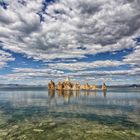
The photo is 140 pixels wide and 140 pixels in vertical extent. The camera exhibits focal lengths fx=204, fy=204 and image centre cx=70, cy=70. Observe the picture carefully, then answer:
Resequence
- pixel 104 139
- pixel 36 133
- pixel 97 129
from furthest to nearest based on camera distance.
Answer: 1. pixel 97 129
2. pixel 36 133
3. pixel 104 139

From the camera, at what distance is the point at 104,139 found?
32.6 m

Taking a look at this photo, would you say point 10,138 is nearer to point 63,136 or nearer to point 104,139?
point 63,136

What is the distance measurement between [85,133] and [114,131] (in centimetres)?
583

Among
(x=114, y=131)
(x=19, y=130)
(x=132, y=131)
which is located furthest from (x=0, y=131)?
(x=132, y=131)

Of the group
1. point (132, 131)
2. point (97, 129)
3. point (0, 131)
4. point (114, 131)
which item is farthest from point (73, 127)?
point (0, 131)

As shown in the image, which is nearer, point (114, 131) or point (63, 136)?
point (63, 136)

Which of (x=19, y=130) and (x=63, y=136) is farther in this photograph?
(x=19, y=130)

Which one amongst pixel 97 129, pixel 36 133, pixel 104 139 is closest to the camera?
pixel 104 139

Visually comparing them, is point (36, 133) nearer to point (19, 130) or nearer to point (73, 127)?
point (19, 130)

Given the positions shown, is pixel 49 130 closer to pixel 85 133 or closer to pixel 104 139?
pixel 85 133

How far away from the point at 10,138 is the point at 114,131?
61.5ft

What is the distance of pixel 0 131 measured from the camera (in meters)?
37.9

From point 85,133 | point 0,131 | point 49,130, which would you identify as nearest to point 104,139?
point 85,133

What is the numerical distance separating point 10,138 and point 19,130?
211 inches
